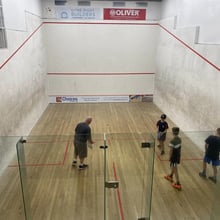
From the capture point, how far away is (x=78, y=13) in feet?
27.1

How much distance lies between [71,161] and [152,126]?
112 inches

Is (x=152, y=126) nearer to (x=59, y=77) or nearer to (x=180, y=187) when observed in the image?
(x=180, y=187)

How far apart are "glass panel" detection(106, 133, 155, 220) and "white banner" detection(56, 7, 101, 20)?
15.9ft

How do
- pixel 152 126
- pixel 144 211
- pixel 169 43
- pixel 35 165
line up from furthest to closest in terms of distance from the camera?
pixel 169 43 → pixel 152 126 → pixel 35 165 → pixel 144 211

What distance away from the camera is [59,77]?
8.87 metres

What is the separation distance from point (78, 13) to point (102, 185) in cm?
643

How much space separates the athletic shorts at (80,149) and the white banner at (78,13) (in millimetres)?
5637

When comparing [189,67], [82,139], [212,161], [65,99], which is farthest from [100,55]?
[212,161]

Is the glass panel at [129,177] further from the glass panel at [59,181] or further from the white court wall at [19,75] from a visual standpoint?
the white court wall at [19,75]

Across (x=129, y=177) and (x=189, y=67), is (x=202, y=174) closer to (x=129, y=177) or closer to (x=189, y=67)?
(x=129, y=177)

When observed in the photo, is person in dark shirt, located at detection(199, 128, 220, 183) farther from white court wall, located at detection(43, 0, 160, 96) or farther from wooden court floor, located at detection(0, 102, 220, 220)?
white court wall, located at detection(43, 0, 160, 96)

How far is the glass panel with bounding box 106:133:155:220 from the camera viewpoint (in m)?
3.27

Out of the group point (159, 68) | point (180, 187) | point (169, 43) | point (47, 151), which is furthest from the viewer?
point (159, 68)

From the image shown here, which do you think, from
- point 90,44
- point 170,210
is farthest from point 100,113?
point 170,210
